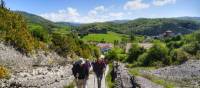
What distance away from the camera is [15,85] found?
98.3 ft

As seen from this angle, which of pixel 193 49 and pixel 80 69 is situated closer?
pixel 80 69

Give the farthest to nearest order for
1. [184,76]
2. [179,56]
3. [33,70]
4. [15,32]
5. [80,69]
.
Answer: [179,56] < [184,76] < [15,32] < [33,70] < [80,69]

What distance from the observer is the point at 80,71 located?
2581cm

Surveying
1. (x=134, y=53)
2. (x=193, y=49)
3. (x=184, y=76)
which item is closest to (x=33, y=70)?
(x=184, y=76)

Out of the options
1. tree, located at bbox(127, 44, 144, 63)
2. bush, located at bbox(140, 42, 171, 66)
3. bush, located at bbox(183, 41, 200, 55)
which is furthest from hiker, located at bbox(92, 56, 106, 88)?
tree, located at bbox(127, 44, 144, 63)

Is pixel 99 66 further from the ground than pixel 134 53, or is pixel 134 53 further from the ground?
pixel 99 66

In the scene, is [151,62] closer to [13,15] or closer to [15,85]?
[13,15]

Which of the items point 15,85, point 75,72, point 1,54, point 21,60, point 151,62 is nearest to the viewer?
point 75,72

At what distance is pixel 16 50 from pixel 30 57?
12.5ft

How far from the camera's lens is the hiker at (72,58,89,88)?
25.8 meters

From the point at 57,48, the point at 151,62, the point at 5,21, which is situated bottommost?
the point at 151,62

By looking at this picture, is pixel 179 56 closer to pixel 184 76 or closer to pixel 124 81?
pixel 184 76

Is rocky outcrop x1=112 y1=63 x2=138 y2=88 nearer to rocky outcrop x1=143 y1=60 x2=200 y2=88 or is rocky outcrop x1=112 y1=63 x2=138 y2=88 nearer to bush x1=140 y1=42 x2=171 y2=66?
rocky outcrop x1=143 y1=60 x2=200 y2=88

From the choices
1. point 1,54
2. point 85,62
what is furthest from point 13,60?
point 85,62
